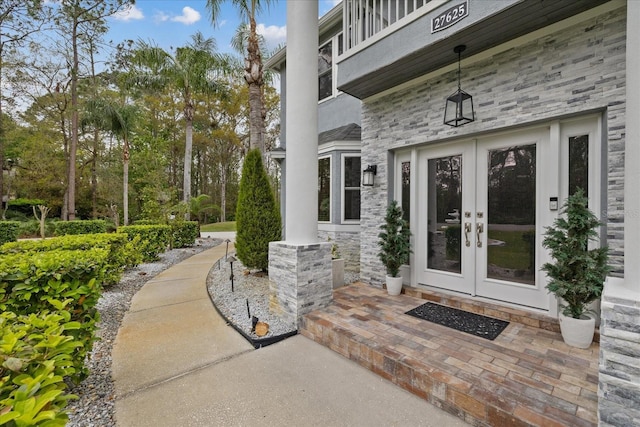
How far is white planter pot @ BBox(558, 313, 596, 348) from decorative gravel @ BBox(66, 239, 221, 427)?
394 centimetres

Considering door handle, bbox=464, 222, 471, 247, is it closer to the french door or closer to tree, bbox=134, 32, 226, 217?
the french door

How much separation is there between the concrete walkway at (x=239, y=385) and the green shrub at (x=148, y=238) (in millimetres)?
4048

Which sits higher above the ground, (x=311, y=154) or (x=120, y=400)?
(x=311, y=154)

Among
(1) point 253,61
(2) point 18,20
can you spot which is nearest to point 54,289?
(1) point 253,61

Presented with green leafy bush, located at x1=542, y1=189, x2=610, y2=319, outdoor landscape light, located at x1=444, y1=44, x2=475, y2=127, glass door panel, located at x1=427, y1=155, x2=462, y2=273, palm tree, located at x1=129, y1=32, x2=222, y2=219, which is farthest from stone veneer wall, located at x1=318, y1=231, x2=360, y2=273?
palm tree, located at x1=129, y1=32, x2=222, y2=219

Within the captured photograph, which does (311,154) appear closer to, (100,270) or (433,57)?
(433,57)

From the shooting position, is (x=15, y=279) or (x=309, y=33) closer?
(x=15, y=279)

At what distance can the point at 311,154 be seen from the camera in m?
3.66

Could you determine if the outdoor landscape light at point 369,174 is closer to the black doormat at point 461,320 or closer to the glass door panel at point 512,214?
the glass door panel at point 512,214

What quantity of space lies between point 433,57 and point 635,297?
3.24 metres

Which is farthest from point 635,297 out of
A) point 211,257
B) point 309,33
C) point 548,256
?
point 211,257

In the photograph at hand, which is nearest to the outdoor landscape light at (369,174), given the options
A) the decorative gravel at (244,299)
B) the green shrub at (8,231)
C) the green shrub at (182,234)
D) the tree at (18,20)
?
the decorative gravel at (244,299)

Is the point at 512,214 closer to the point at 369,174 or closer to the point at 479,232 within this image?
the point at 479,232

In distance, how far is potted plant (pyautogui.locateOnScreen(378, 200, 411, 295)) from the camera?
13.8 feet
